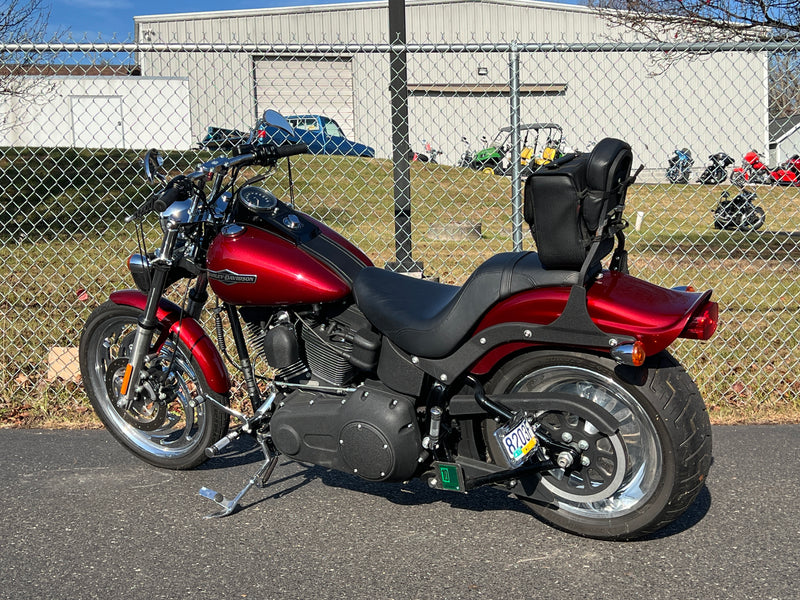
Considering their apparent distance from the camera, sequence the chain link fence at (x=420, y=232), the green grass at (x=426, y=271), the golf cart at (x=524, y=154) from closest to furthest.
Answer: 1. the chain link fence at (x=420, y=232)
2. the green grass at (x=426, y=271)
3. the golf cart at (x=524, y=154)

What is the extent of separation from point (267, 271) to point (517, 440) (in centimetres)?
116

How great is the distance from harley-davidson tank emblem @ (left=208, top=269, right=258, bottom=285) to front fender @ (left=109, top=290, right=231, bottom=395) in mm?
474

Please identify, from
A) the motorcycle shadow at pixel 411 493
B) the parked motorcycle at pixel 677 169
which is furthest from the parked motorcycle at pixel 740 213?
the motorcycle shadow at pixel 411 493

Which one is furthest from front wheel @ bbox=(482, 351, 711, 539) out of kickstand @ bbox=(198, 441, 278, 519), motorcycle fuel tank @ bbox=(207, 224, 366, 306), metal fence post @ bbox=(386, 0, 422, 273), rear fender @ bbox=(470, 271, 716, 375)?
metal fence post @ bbox=(386, 0, 422, 273)

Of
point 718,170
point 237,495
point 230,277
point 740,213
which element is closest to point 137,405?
point 237,495

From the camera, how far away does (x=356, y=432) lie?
126 inches

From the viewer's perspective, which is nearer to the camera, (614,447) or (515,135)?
(614,447)

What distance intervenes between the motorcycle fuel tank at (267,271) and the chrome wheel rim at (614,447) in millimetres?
847

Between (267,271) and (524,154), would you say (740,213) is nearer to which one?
(524,154)

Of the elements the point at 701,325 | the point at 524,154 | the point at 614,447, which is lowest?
the point at 614,447

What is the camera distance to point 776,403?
4797 mm

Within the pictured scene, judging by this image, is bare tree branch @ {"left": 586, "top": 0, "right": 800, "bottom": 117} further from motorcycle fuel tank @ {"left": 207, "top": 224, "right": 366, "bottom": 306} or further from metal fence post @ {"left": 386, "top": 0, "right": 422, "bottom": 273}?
motorcycle fuel tank @ {"left": 207, "top": 224, "right": 366, "bottom": 306}

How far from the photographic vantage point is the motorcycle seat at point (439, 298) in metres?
2.97

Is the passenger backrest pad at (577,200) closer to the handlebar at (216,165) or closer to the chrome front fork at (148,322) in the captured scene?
the handlebar at (216,165)
